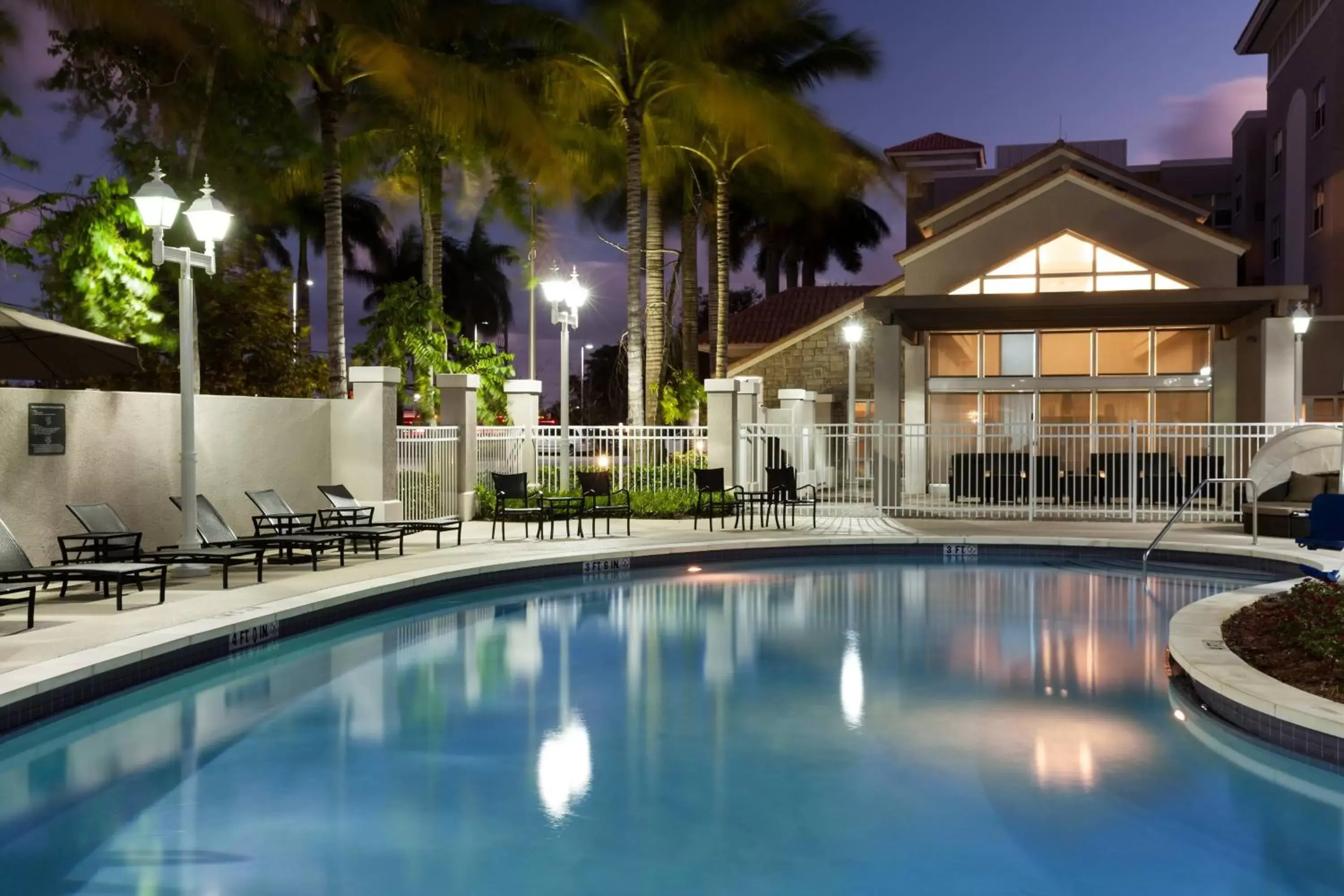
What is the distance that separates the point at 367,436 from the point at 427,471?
1.89m

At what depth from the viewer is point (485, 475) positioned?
1944 cm

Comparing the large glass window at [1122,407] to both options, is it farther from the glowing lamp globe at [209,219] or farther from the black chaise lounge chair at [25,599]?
the black chaise lounge chair at [25,599]

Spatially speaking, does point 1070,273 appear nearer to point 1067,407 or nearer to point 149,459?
point 1067,407

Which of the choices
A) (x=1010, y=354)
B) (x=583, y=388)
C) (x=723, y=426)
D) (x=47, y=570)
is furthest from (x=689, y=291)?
(x=583, y=388)

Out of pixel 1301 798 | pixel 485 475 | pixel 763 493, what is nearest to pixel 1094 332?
pixel 763 493

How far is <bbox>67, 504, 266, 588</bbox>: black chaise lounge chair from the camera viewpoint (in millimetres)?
10391

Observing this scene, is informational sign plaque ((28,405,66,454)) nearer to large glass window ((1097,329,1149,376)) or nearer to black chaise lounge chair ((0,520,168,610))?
black chaise lounge chair ((0,520,168,610))

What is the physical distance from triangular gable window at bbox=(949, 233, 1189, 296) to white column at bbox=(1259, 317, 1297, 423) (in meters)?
3.81

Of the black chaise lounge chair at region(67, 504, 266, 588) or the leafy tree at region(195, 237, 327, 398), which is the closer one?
the black chaise lounge chair at region(67, 504, 266, 588)

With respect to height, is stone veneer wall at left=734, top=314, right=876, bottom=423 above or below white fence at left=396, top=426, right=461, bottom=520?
above

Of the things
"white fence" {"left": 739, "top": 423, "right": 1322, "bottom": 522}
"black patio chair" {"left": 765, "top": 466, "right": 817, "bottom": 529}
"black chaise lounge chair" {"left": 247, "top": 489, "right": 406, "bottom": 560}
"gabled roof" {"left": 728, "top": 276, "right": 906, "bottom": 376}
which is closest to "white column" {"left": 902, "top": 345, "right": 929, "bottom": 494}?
"white fence" {"left": 739, "top": 423, "right": 1322, "bottom": 522}

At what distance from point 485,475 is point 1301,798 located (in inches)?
597

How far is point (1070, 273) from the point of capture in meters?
23.2

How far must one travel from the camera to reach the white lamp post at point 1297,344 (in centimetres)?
1819
